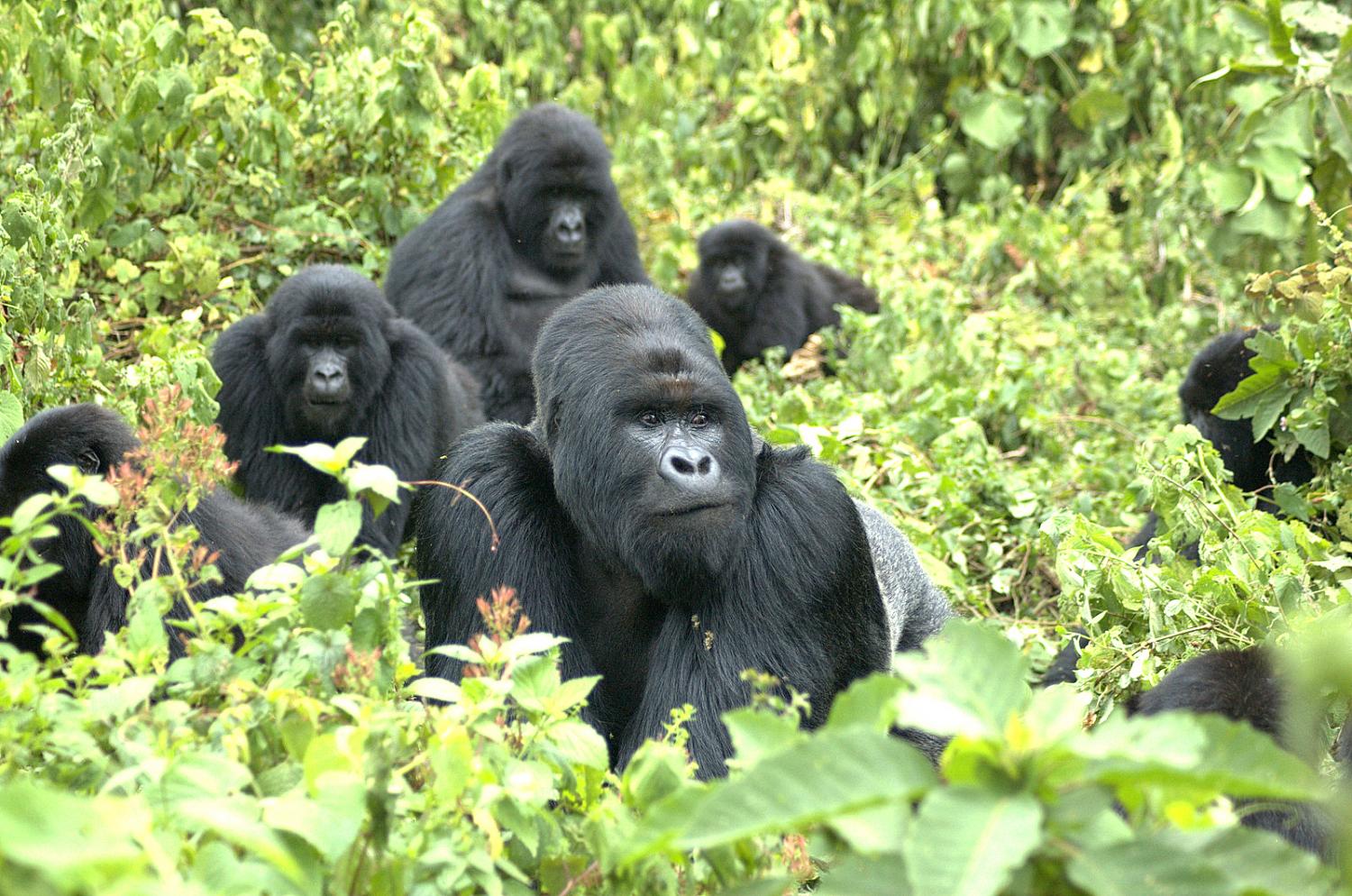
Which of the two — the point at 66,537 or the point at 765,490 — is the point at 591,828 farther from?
the point at 66,537

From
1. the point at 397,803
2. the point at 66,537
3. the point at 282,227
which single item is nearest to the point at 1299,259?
the point at 282,227

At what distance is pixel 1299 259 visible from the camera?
303 inches

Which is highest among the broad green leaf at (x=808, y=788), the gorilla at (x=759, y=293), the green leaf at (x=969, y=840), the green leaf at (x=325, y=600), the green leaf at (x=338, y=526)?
the green leaf at (x=338, y=526)

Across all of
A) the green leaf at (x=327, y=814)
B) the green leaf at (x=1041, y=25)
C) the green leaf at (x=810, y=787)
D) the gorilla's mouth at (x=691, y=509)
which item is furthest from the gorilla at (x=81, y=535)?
the green leaf at (x=1041, y=25)

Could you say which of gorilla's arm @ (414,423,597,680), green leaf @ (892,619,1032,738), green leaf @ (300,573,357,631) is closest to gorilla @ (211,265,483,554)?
gorilla's arm @ (414,423,597,680)

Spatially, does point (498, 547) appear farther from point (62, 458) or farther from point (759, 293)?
point (759, 293)

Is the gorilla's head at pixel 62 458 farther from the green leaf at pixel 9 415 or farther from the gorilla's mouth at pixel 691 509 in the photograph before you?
the gorilla's mouth at pixel 691 509

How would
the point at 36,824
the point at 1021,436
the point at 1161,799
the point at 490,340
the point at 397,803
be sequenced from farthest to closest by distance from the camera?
the point at 490,340
the point at 1021,436
the point at 397,803
the point at 1161,799
the point at 36,824

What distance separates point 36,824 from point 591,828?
0.78 meters

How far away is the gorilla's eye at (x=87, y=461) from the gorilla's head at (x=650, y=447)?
1.01 metres

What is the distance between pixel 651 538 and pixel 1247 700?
3.70 ft

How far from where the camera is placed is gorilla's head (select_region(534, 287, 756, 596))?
2.98 metres

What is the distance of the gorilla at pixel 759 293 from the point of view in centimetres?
811

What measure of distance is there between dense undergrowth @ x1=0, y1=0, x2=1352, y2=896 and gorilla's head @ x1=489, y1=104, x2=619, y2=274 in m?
0.34
